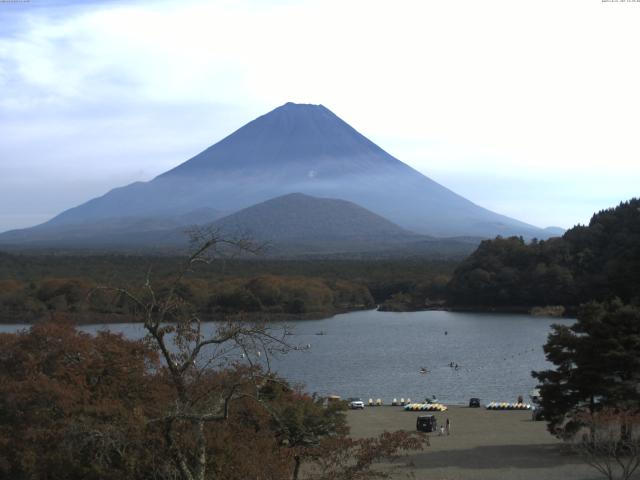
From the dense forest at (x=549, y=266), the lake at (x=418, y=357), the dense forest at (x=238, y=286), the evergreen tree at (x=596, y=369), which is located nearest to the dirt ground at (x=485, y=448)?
the evergreen tree at (x=596, y=369)

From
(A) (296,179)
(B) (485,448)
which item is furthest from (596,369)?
(A) (296,179)

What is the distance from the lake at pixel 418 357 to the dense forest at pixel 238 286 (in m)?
2.98

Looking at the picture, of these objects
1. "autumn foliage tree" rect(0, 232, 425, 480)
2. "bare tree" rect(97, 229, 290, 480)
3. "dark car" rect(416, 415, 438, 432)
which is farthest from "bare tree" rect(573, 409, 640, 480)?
"bare tree" rect(97, 229, 290, 480)

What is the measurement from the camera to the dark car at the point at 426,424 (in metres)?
16.9

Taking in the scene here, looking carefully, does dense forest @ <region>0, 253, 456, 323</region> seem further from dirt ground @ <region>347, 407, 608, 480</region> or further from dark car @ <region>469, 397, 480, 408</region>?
dirt ground @ <region>347, 407, 608, 480</region>

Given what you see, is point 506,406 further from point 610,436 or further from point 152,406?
point 152,406

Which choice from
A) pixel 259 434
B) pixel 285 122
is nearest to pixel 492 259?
pixel 259 434

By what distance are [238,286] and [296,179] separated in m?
122

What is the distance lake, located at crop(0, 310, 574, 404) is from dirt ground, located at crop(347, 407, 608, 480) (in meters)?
3.80

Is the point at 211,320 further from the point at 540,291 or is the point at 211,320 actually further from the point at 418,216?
the point at 418,216

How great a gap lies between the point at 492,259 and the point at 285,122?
127827mm

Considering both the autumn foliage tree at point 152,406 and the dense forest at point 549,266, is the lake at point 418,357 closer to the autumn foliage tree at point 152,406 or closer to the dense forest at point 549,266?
the dense forest at point 549,266

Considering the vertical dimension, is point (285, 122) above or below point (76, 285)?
above

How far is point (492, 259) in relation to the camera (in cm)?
5072
